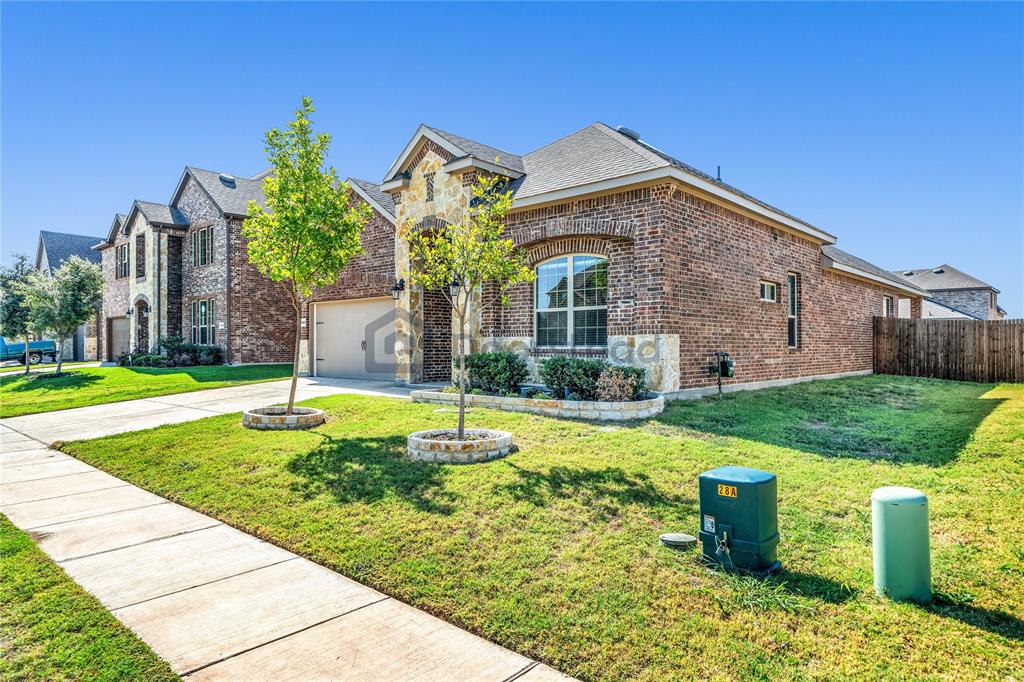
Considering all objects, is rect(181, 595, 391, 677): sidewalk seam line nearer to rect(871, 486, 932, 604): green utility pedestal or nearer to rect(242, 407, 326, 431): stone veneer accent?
rect(871, 486, 932, 604): green utility pedestal

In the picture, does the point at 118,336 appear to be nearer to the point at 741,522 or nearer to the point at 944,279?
the point at 741,522

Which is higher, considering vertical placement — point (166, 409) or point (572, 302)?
point (572, 302)

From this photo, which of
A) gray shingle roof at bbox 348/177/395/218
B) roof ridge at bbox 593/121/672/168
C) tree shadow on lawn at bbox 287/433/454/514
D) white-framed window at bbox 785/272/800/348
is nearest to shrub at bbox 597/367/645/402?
tree shadow on lawn at bbox 287/433/454/514

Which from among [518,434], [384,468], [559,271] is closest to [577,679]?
[384,468]

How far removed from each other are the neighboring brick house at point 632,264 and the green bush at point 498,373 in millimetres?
1341

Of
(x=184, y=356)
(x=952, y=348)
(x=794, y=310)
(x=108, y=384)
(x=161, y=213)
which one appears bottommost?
(x=108, y=384)

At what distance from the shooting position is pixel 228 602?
3.69 meters

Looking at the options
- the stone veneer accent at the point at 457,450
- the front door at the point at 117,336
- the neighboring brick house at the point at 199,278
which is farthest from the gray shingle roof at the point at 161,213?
the stone veneer accent at the point at 457,450

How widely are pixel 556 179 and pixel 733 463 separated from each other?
789 centimetres

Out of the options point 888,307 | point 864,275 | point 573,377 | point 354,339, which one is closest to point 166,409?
point 354,339

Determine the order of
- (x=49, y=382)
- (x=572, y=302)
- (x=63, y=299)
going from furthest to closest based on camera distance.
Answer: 1. (x=63, y=299)
2. (x=49, y=382)
3. (x=572, y=302)

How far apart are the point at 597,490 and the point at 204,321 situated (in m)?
24.2

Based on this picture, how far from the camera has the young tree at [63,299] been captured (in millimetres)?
21062

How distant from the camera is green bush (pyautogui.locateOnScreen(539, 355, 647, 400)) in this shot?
9445 millimetres
